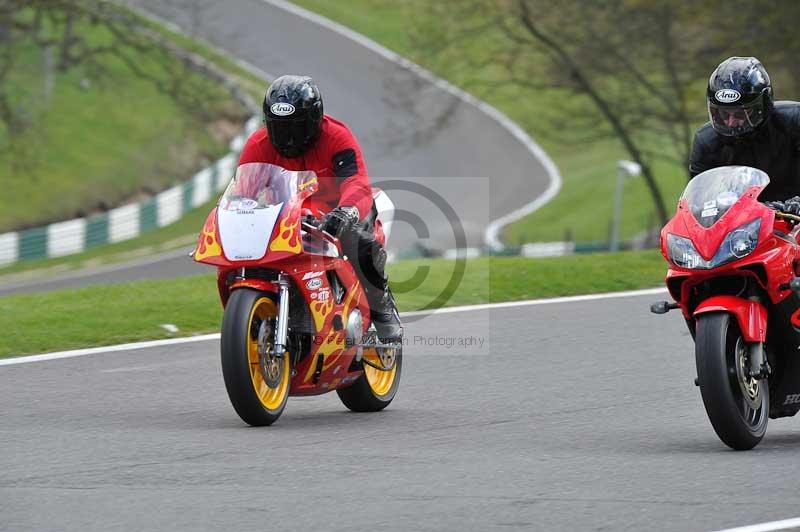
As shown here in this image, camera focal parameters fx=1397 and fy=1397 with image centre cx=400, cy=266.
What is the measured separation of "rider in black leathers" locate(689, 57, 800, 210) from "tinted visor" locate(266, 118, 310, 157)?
2201mm

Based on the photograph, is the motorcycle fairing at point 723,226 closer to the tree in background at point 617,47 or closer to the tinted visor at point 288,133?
the tinted visor at point 288,133

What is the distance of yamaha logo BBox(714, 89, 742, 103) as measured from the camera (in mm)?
6996

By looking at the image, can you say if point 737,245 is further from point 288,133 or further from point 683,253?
point 288,133

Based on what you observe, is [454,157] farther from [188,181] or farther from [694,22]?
[694,22]

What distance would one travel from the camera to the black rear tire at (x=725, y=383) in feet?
21.5

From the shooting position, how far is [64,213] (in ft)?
107

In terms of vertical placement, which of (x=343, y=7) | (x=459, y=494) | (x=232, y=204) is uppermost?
(x=343, y=7)

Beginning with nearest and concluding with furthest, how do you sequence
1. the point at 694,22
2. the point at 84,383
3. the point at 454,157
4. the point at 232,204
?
the point at 232,204 → the point at 84,383 → the point at 694,22 → the point at 454,157

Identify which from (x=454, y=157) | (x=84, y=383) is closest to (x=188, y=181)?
(x=454, y=157)

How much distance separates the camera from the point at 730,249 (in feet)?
22.0

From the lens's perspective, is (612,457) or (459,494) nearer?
(459,494)

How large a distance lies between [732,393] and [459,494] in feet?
5.19

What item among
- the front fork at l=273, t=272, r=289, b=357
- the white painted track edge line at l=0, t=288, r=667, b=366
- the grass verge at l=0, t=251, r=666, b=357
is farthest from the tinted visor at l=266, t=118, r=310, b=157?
the grass verge at l=0, t=251, r=666, b=357

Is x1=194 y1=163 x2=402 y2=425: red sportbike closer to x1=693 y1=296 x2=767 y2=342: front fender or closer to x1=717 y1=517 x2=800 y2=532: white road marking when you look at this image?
x1=693 y1=296 x2=767 y2=342: front fender
